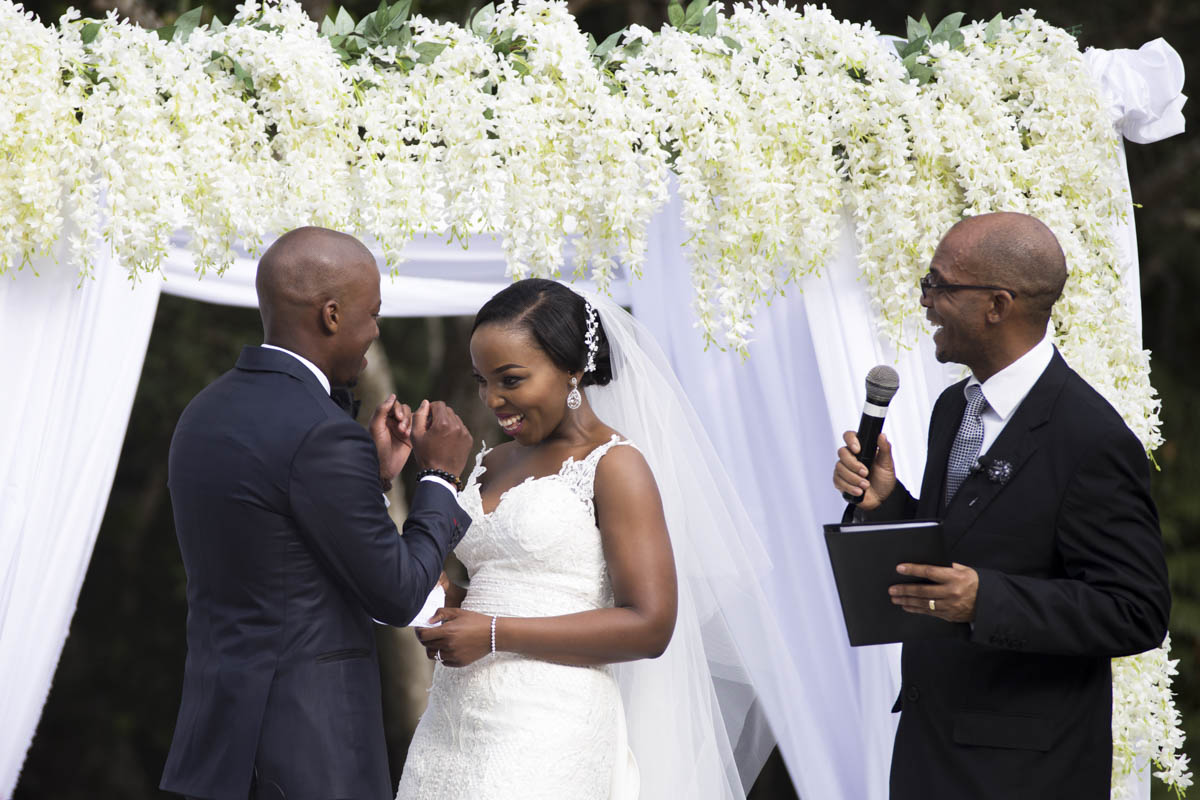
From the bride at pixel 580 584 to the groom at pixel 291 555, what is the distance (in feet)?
1.14

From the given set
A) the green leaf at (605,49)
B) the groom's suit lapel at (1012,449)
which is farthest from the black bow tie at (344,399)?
the green leaf at (605,49)

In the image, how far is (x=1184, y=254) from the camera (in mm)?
8422

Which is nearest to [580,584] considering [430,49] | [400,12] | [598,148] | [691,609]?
[691,609]

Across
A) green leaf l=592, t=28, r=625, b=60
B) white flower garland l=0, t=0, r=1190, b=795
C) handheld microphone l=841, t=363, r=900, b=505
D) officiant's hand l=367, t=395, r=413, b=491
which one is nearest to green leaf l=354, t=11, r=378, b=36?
white flower garland l=0, t=0, r=1190, b=795

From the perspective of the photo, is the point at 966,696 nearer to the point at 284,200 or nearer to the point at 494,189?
the point at 494,189

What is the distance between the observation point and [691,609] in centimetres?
323

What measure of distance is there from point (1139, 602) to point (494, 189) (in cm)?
202

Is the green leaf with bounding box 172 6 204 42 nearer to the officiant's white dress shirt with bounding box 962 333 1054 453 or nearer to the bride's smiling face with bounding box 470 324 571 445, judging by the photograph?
the bride's smiling face with bounding box 470 324 571 445

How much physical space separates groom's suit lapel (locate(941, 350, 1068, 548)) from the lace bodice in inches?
31.1

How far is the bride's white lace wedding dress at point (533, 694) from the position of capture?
9.54 ft

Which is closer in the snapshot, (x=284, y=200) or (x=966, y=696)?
(x=966, y=696)

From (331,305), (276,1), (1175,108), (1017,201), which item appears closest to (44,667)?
(331,305)

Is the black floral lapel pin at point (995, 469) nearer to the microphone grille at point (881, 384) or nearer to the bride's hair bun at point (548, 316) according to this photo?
the microphone grille at point (881, 384)

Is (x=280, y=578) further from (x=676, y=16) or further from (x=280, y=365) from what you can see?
(x=676, y=16)
